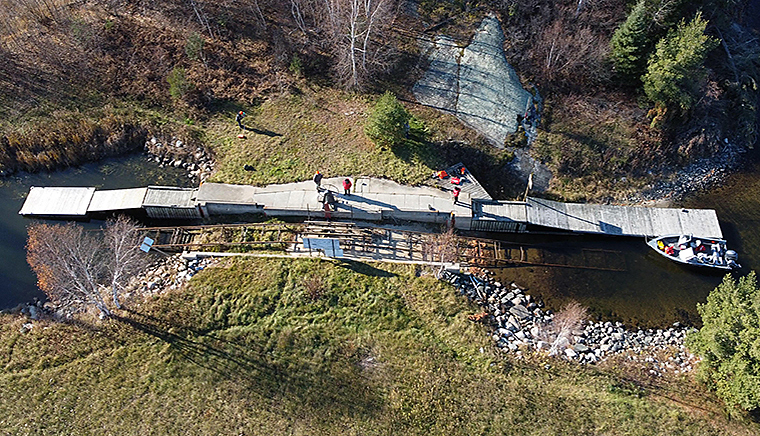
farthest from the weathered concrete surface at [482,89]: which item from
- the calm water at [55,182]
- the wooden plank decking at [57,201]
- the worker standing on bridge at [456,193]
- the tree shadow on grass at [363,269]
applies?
the wooden plank decking at [57,201]

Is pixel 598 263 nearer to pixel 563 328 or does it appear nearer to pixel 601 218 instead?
pixel 601 218

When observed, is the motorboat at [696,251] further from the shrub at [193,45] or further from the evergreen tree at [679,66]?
the shrub at [193,45]

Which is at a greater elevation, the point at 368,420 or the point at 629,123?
the point at 629,123

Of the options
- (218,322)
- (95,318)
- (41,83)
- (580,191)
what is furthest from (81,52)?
(580,191)

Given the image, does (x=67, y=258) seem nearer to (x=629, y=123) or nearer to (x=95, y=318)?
(x=95, y=318)

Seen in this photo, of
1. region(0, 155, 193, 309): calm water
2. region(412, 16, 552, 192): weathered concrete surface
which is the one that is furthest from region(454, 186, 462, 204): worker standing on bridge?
region(0, 155, 193, 309): calm water

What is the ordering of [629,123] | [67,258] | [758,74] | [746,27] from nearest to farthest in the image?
[67,258], [629,123], [758,74], [746,27]
